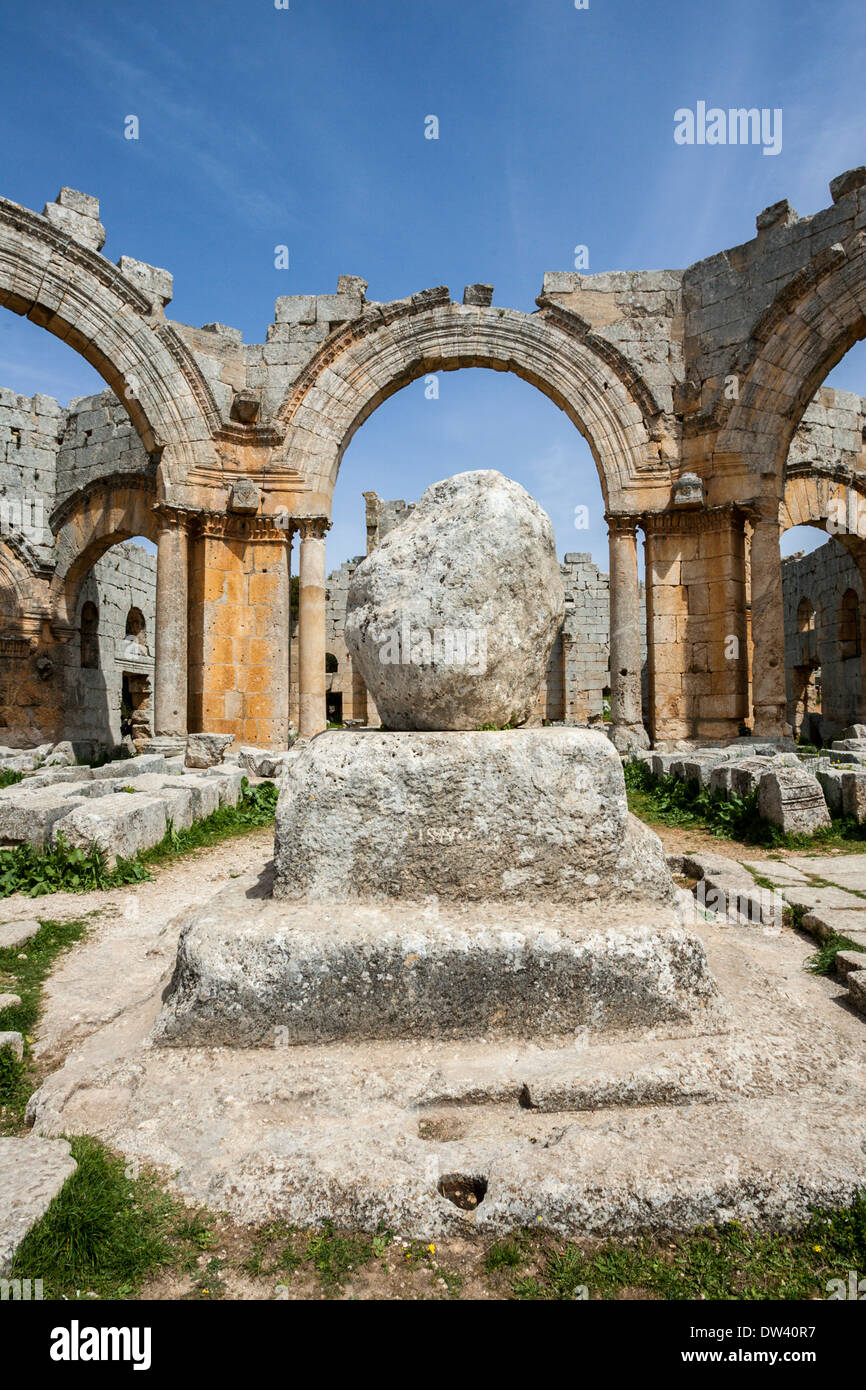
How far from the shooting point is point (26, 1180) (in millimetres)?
1730

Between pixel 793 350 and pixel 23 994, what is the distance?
36.1ft

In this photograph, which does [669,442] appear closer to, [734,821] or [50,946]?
[734,821]

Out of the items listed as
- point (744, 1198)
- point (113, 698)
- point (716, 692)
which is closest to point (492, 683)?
point (744, 1198)

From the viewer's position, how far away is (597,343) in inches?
428

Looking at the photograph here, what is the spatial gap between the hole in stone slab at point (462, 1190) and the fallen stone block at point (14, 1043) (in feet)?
5.31

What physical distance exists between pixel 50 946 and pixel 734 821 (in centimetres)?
535

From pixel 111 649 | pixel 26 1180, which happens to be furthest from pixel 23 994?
pixel 111 649

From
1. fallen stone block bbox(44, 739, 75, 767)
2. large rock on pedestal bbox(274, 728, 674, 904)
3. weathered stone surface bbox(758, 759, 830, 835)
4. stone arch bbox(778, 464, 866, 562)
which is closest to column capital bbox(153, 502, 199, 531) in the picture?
fallen stone block bbox(44, 739, 75, 767)

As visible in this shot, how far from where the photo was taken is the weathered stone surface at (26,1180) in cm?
156

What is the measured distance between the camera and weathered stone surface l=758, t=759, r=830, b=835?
19.7ft

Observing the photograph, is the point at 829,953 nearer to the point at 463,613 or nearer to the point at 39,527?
the point at 463,613

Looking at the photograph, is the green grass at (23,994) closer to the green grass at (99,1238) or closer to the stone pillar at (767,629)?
the green grass at (99,1238)

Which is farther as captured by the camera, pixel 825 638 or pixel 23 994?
pixel 825 638

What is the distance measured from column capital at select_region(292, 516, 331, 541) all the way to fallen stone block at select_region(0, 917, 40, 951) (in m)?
7.77
